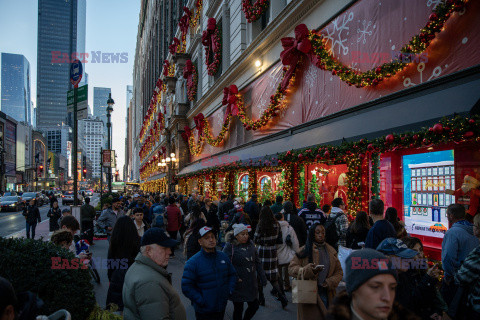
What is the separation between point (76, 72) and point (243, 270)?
29.2 ft

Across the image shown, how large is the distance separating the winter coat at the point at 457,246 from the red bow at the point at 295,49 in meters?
8.19

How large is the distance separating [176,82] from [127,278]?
123 ft

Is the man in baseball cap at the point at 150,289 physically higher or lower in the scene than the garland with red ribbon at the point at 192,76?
lower

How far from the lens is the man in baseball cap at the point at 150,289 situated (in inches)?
120

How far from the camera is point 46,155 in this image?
134 meters

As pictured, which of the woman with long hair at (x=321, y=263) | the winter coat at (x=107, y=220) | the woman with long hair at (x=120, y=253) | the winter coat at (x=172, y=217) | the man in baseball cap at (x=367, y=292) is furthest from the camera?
the winter coat at (x=172, y=217)

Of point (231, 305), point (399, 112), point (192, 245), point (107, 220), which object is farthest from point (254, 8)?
point (231, 305)

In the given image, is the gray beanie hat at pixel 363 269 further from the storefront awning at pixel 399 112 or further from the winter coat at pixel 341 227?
the winter coat at pixel 341 227

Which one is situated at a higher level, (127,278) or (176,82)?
(176,82)

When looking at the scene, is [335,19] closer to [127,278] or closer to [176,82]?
[127,278]

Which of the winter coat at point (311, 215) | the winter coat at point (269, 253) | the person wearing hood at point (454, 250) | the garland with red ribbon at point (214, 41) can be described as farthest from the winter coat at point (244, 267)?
the garland with red ribbon at point (214, 41)

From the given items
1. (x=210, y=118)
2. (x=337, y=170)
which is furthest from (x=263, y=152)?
(x=210, y=118)

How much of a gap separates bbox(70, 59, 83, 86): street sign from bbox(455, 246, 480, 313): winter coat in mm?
10818

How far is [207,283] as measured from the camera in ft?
14.1
